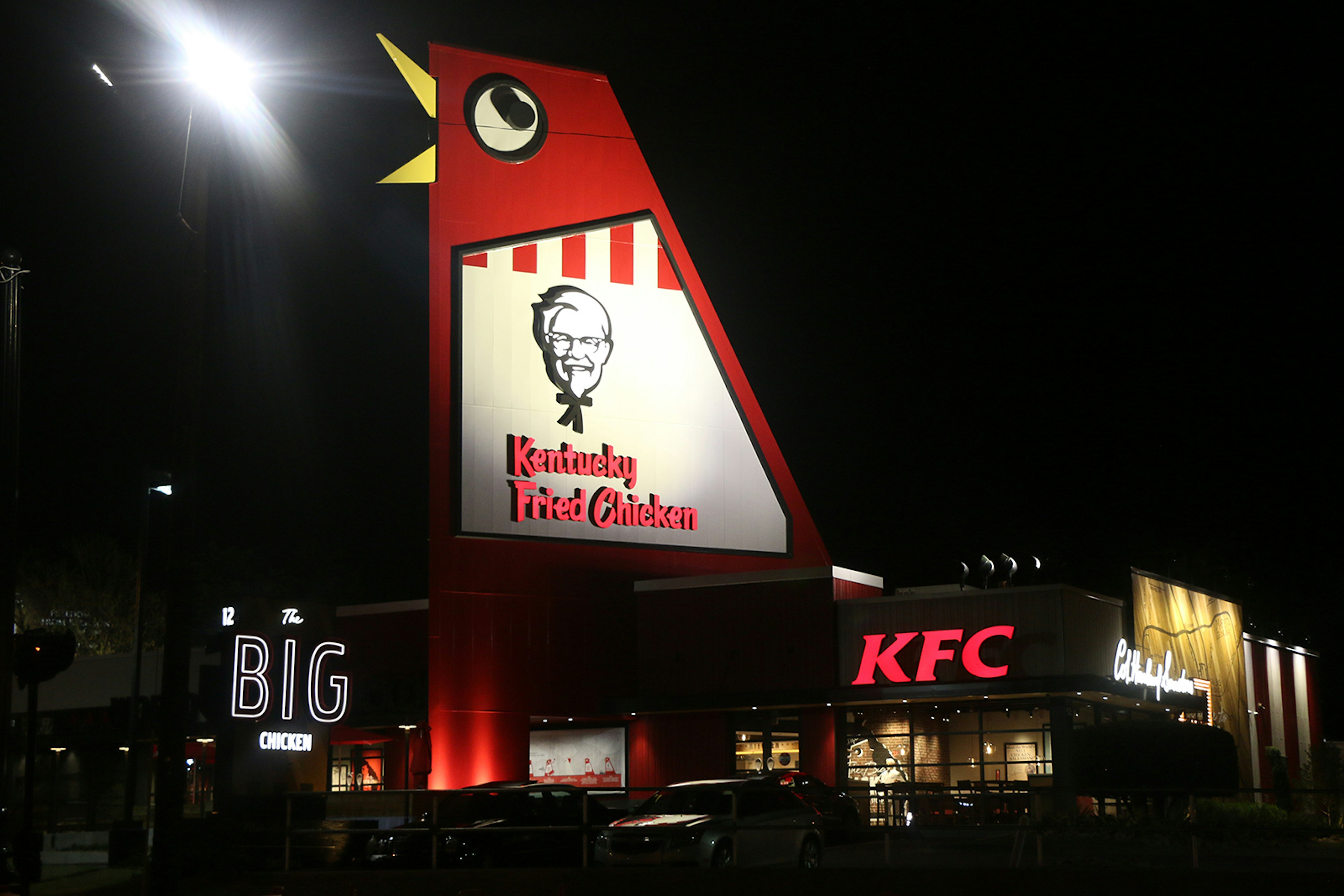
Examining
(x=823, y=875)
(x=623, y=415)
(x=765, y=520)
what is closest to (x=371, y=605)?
(x=623, y=415)

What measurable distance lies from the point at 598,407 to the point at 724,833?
20170mm

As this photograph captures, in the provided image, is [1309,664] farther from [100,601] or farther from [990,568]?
[100,601]

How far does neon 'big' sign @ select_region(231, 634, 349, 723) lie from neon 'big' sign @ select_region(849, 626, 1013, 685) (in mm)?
13021

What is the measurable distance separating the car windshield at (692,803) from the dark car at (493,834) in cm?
86

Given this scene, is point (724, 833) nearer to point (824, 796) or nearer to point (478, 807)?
point (478, 807)

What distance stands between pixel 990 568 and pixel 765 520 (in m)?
8.70

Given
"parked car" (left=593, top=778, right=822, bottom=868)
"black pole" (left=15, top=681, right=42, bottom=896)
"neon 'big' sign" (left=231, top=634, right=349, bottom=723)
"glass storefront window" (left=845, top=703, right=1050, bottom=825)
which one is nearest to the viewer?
"black pole" (left=15, top=681, right=42, bottom=896)

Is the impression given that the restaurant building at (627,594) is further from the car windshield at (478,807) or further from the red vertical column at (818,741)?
the car windshield at (478,807)

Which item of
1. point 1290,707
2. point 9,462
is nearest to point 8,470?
point 9,462

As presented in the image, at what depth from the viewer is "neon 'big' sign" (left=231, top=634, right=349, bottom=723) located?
2183 cm

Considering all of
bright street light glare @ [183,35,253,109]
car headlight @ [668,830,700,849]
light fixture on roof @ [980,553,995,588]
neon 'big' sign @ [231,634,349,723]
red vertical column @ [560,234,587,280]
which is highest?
red vertical column @ [560,234,587,280]

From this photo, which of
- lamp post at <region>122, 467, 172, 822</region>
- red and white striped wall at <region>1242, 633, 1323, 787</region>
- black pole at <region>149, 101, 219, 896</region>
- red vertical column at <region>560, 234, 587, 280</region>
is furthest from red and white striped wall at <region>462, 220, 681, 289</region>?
black pole at <region>149, 101, 219, 896</region>

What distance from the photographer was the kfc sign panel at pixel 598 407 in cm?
3566

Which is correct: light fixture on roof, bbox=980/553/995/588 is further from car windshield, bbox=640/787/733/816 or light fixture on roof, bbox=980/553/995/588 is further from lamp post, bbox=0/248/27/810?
lamp post, bbox=0/248/27/810
